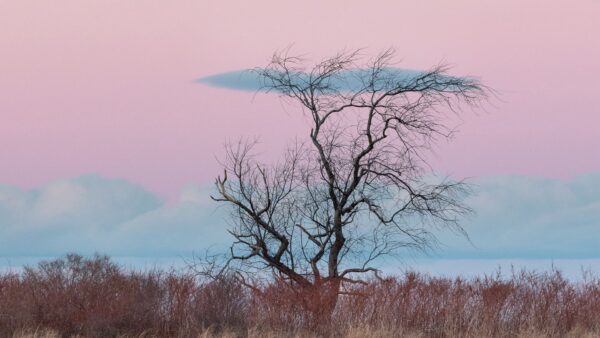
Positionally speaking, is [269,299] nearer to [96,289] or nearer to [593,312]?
[96,289]

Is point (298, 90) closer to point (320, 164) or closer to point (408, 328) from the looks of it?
point (320, 164)

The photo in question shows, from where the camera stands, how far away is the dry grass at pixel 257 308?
19609 millimetres

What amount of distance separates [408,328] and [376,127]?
4.38 m

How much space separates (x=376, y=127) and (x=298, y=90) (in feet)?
6.55

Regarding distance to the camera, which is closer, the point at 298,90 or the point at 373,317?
the point at 373,317

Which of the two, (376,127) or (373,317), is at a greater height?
(376,127)

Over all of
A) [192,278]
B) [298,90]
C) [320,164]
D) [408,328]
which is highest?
[298,90]

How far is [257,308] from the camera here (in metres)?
20.9

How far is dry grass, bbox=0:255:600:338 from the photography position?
19609 mm

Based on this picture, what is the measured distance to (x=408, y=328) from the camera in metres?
20.8

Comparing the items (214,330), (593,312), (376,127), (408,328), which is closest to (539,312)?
(593,312)

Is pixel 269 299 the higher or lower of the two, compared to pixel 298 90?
lower

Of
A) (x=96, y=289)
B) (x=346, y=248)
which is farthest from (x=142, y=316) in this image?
(x=346, y=248)

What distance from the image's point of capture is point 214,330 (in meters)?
20.3
